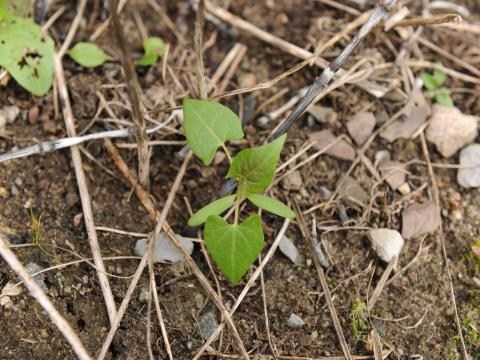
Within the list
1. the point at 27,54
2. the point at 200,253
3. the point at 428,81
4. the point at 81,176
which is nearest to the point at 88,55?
the point at 27,54

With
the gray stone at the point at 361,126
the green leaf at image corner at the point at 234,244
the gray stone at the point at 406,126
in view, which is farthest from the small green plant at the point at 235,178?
the gray stone at the point at 406,126

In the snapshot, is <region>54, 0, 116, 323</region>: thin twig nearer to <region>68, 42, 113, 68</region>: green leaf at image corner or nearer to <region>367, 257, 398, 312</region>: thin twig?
<region>68, 42, 113, 68</region>: green leaf at image corner

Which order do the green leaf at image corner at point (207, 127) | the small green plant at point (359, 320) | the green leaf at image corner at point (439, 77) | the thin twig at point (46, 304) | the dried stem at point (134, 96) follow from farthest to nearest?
1. the green leaf at image corner at point (439, 77)
2. the small green plant at point (359, 320)
3. the green leaf at image corner at point (207, 127)
4. the thin twig at point (46, 304)
5. the dried stem at point (134, 96)

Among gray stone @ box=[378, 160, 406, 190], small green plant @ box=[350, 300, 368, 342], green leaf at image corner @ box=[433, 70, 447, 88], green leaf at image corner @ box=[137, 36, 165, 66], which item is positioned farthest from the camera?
green leaf at image corner @ box=[433, 70, 447, 88]

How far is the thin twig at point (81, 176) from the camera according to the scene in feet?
5.11

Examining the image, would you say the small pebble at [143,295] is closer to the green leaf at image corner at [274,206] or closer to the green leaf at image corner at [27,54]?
the green leaf at image corner at [274,206]

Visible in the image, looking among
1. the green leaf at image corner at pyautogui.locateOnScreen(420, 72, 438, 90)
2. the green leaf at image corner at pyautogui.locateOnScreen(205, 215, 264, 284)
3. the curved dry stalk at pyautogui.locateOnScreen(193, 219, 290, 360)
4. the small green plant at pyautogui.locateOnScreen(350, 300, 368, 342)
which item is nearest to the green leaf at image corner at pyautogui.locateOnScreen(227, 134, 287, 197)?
the green leaf at image corner at pyautogui.locateOnScreen(205, 215, 264, 284)

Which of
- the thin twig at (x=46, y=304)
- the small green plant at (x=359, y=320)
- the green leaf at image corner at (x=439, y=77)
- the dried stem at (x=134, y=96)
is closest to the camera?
the dried stem at (x=134, y=96)

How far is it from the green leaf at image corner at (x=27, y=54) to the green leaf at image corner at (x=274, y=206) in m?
0.87

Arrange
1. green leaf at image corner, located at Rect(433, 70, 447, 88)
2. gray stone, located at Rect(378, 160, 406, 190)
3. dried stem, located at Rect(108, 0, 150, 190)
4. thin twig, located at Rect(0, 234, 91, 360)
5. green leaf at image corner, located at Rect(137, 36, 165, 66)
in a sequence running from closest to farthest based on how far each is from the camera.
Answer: dried stem, located at Rect(108, 0, 150, 190)
thin twig, located at Rect(0, 234, 91, 360)
gray stone, located at Rect(378, 160, 406, 190)
green leaf at image corner, located at Rect(137, 36, 165, 66)
green leaf at image corner, located at Rect(433, 70, 447, 88)

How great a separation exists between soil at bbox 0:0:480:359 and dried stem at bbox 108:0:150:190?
0.39 ft

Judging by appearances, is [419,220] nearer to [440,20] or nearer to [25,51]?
[440,20]

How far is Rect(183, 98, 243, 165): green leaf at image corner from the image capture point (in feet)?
4.97

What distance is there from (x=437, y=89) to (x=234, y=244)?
3.74 ft
